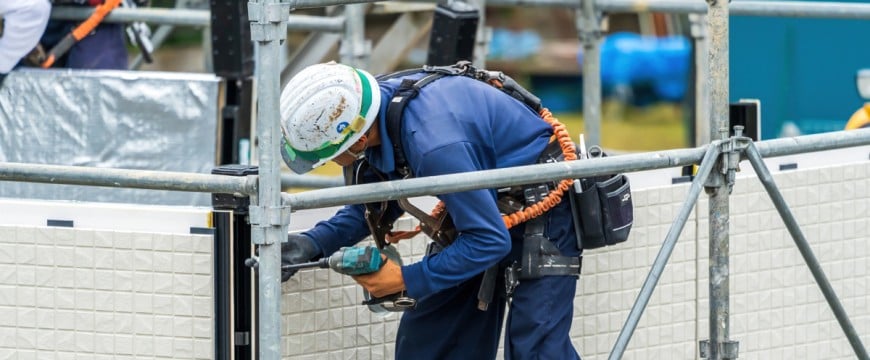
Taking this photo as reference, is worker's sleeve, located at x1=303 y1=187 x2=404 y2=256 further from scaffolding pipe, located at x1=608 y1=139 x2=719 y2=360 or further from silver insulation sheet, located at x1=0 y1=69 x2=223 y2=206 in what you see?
silver insulation sheet, located at x1=0 y1=69 x2=223 y2=206

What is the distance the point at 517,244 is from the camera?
14.2 ft

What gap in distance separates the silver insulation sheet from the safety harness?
277 centimetres

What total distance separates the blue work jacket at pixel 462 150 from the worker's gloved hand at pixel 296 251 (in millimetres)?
298

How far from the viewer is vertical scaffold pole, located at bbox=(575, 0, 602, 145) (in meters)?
8.00

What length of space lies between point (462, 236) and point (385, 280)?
249 mm

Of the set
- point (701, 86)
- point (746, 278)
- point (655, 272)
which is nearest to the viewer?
point (655, 272)

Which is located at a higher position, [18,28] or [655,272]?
[18,28]

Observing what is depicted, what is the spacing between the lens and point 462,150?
3.96 metres

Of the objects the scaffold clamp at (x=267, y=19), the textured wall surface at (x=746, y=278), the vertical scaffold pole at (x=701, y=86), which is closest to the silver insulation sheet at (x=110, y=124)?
the textured wall surface at (x=746, y=278)

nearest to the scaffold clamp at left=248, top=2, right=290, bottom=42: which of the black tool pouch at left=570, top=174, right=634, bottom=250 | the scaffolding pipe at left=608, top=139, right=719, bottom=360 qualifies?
the black tool pouch at left=570, top=174, right=634, bottom=250

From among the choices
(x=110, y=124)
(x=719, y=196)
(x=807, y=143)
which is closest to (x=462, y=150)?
(x=719, y=196)

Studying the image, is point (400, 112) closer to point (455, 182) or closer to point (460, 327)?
point (455, 182)

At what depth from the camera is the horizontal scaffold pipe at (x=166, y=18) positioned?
7.69 m

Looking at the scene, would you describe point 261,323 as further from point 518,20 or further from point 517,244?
point 518,20
